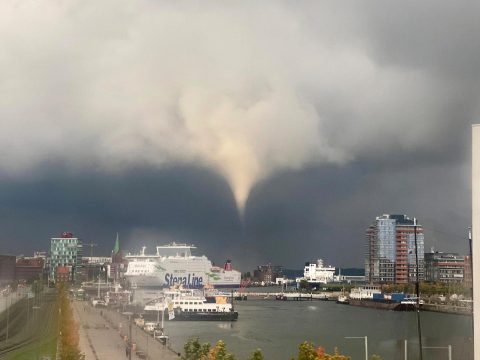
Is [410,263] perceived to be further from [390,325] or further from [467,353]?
[467,353]

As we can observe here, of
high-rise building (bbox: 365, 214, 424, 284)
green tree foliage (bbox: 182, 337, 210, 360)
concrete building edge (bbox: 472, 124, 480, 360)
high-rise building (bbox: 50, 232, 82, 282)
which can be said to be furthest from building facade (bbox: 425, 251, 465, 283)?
concrete building edge (bbox: 472, 124, 480, 360)

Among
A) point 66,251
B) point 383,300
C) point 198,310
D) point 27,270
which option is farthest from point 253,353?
point 66,251

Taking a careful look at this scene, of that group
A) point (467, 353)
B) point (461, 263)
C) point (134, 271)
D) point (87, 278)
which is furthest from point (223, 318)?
point (87, 278)

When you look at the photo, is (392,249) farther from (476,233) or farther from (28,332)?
(476,233)

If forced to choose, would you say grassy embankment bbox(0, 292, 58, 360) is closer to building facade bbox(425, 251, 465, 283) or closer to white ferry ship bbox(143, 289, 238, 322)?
white ferry ship bbox(143, 289, 238, 322)

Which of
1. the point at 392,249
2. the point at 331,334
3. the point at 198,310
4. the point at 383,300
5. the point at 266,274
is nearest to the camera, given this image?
the point at 331,334
